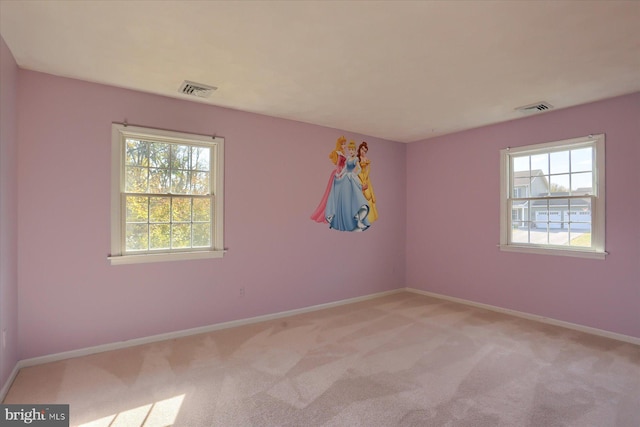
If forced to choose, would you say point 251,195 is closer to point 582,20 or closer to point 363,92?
point 363,92

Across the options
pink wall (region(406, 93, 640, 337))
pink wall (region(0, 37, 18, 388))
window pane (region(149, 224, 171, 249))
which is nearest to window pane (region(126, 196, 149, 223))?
window pane (region(149, 224, 171, 249))

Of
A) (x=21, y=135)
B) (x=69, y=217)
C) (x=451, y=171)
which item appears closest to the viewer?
(x=21, y=135)

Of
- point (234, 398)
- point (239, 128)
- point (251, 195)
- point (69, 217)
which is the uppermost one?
point (239, 128)

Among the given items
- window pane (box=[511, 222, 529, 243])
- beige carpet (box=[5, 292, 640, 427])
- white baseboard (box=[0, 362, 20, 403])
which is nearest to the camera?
beige carpet (box=[5, 292, 640, 427])

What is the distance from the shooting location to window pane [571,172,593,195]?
3.78m

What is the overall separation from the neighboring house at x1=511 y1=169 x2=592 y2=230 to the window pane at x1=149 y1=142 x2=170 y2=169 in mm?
4325

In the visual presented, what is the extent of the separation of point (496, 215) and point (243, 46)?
3.86 m

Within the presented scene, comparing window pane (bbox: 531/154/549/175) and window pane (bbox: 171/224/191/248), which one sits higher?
window pane (bbox: 531/154/549/175)

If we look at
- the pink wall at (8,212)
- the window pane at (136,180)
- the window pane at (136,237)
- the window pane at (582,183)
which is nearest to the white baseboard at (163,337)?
the pink wall at (8,212)

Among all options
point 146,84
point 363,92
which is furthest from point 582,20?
point 146,84

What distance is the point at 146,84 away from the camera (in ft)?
10.5

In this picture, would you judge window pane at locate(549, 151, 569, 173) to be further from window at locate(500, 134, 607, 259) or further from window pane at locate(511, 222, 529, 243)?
window pane at locate(511, 222, 529, 243)

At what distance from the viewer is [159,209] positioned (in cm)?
350

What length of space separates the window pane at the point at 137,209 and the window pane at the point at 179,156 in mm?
479
